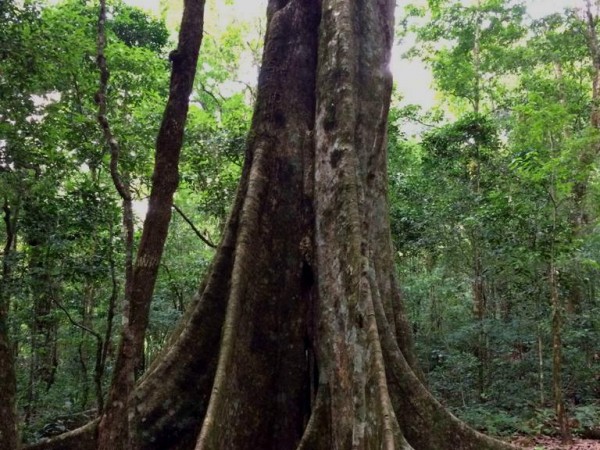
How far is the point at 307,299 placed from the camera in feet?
16.9

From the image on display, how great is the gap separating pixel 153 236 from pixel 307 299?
1.76m

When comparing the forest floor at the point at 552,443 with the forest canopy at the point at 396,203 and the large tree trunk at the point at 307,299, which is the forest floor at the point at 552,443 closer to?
the forest canopy at the point at 396,203

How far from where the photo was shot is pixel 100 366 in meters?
9.07

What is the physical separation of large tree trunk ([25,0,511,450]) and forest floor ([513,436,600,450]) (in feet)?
11.3

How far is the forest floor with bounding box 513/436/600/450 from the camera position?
7.64m

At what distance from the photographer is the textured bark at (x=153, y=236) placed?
3.79 metres

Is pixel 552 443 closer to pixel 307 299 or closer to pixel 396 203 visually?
pixel 307 299

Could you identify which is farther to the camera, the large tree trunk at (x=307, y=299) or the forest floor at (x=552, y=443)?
the forest floor at (x=552, y=443)

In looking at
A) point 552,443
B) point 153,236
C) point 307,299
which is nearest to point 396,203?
point 552,443

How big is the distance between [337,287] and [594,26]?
513 inches

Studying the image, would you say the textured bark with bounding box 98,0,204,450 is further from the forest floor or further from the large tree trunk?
the forest floor

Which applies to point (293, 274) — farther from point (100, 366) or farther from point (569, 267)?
point (569, 267)

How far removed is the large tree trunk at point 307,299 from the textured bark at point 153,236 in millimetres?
636

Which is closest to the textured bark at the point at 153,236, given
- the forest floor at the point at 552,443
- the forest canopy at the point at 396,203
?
the forest canopy at the point at 396,203
